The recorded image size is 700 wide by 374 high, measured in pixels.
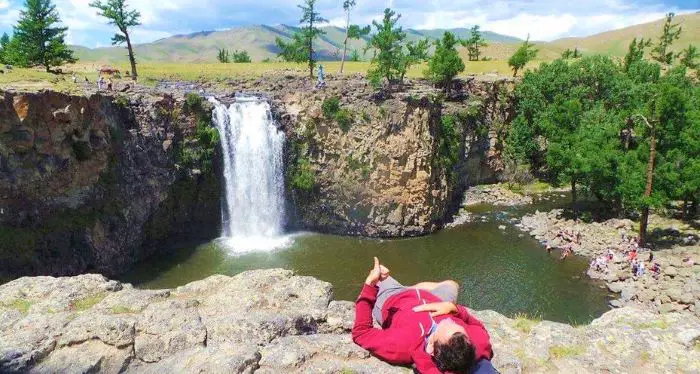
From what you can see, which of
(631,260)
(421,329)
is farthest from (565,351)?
(631,260)

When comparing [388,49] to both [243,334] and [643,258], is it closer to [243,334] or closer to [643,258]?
[643,258]

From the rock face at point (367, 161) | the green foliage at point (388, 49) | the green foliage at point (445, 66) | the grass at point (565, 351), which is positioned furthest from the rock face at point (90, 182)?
the grass at point (565, 351)

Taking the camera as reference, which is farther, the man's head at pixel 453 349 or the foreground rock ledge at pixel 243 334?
the foreground rock ledge at pixel 243 334

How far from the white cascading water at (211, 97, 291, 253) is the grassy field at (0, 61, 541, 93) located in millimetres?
10230

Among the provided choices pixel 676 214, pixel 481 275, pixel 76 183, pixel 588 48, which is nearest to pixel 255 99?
pixel 76 183

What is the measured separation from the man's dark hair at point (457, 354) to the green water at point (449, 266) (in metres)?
20.1

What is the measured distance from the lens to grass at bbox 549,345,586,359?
6.74 meters

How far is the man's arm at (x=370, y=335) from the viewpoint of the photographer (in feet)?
18.9

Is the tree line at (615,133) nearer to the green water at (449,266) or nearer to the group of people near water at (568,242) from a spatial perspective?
the group of people near water at (568,242)

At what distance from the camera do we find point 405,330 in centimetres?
572

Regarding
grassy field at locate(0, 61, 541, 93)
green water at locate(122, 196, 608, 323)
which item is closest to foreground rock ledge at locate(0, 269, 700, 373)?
green water at locate(122, 196, 608, 323)

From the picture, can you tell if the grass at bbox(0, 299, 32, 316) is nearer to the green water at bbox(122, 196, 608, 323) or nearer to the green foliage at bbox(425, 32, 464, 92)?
the green water at bbox(122, 196, 608, 323)

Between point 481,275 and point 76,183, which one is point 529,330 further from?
point 76,183

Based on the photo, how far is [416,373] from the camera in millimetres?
5621
